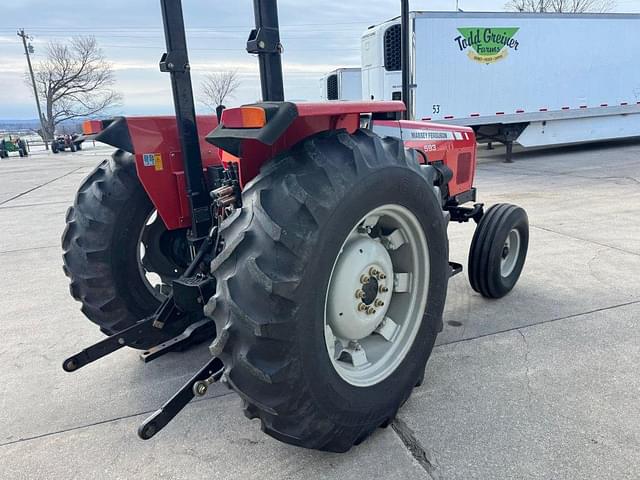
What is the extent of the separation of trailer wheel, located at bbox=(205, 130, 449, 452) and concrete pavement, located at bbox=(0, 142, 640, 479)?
0.27 metres

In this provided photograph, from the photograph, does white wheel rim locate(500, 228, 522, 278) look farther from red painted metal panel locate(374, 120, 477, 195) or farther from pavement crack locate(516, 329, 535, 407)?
pavement crack locate(516, 329, 535, 407)

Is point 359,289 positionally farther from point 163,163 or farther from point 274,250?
point 163,163

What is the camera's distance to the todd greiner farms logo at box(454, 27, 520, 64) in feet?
37.7

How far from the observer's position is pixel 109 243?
2684 millimetres

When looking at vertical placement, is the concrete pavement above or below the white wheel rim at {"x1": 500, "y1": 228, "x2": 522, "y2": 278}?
below

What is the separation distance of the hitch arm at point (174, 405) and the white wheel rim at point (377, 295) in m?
0.53

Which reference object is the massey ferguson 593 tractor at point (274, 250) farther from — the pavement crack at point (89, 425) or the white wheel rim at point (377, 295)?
the pavement crack at point (89, 425)

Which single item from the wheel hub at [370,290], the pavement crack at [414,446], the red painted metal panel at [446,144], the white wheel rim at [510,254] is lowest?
the pavement crack at [414,446]

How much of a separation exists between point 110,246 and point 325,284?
1.45 meters

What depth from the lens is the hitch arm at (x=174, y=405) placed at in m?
1.86

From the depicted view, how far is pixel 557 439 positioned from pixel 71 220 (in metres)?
2.75

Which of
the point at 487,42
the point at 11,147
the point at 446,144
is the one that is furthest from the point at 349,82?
the point at 11,147

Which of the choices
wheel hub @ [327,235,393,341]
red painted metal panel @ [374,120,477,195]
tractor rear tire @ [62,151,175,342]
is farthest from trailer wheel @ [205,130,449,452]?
red painted metal panel @ [374,120,477,195]

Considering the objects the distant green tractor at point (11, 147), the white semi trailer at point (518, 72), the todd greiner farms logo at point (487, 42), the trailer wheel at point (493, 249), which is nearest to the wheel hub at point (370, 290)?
the trailer wheel at point (493, 249)
